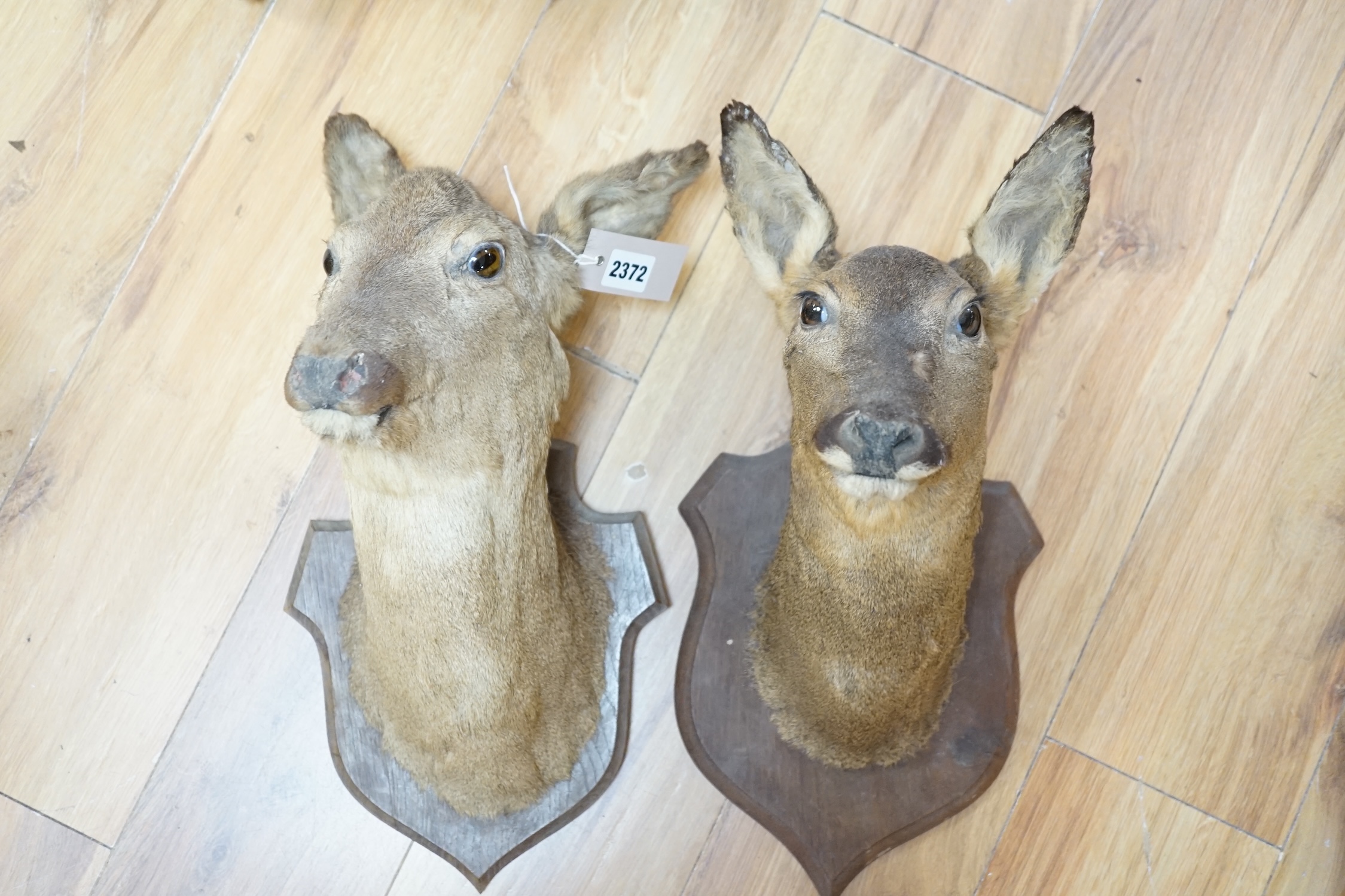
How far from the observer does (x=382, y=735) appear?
8.87 ft

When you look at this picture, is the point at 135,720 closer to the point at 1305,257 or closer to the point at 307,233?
the point at 307,233

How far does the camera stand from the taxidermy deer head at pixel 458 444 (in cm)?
212

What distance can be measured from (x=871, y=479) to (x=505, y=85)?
171cm

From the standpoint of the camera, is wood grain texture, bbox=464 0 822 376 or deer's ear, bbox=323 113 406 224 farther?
wood grain texture, bbox=464 0 822 376

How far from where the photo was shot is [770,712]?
2.77 metres

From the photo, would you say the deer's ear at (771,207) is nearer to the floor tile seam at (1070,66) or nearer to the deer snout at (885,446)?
the deer snout at (885,446)

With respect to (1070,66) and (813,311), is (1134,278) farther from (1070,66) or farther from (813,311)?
(813,311)

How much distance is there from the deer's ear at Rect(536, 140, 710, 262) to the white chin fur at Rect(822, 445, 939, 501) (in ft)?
3.07

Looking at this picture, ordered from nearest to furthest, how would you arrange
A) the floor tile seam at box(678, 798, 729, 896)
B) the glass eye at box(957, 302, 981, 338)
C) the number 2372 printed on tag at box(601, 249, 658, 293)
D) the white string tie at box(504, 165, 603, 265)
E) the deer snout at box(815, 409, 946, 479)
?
the deer snout at box(815, 409, 946, 479)
the glass eye at box(957, 302, 981, 338)
the white string tie at box(504, 165, 603, 265)
the number 2372 printed on tag at box(601, 249, 658, 293)
the floor tile seam at box(678, 798, 729, 896)

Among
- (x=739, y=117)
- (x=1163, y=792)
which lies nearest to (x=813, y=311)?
(x=739, y=117)

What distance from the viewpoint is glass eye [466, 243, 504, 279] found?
2283 millimetres

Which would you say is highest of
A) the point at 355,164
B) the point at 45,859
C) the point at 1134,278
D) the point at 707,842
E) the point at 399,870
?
the point at 1134,278

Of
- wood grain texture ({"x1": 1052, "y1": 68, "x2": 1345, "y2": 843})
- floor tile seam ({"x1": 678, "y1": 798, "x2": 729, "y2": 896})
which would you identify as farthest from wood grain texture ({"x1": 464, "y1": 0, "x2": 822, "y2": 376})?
wood grain texture ({"x1": 1052, "y1": 68, "x2": 1345, "y2": 843})

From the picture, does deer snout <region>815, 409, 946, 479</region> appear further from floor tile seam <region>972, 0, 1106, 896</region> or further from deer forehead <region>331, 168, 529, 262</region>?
floor tile seam <region>972, 0, 1106, 896</region>
